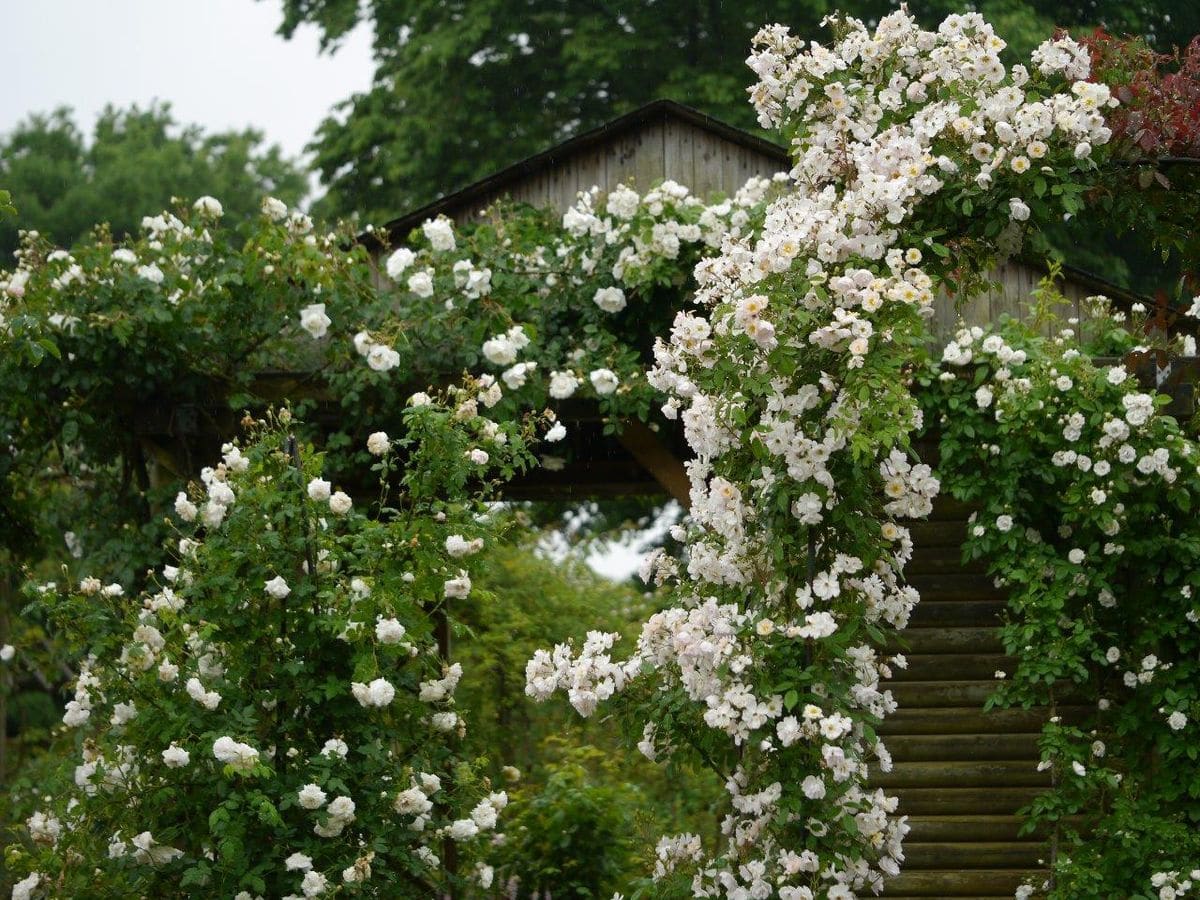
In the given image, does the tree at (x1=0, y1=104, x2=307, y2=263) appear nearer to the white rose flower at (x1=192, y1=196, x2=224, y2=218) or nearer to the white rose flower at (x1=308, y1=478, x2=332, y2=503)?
the white rose flower at (x1=192, y1=196, x2=224, y2=218)

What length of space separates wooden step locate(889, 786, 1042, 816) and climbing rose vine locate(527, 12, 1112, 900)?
1662 millimetres

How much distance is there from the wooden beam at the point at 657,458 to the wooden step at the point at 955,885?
163 centimetres

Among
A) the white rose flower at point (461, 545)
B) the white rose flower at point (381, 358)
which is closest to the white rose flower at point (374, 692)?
the white rose flower at point (461, 545)

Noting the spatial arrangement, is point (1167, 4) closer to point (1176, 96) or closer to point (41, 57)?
point (1176, 96)

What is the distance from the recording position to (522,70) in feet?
44.4

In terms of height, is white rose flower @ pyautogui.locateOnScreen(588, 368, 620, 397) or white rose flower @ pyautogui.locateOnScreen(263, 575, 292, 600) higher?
white rose flower @ pyautogui.locateOnScreen(588, 368, 620, 397)

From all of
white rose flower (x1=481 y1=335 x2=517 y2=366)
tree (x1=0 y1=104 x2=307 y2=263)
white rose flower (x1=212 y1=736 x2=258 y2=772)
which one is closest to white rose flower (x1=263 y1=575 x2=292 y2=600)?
white rose flower (x1=212 y1=736 x2=258 y2=772)

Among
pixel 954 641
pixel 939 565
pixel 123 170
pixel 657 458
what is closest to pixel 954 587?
pixel 939 565

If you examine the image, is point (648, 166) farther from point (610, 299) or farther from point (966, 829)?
point (966, 829)

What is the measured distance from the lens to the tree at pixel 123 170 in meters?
20.7

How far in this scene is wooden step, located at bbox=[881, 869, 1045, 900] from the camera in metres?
5.89

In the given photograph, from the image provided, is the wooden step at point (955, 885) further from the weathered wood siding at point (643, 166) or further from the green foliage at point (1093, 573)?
the weathered wood siding at point (643, 166)

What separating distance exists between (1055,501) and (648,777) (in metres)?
3.79

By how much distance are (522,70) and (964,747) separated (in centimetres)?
890
